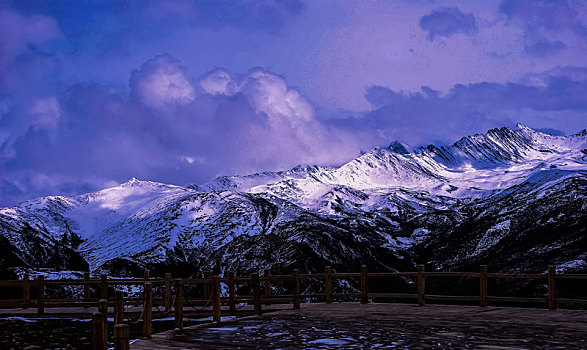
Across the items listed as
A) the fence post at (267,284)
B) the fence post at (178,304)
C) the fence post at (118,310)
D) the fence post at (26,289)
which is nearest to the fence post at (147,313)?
the fence post at (118,310)

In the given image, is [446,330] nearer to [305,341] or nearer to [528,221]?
[305,341]

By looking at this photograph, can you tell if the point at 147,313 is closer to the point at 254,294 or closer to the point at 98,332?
the point at 98,332

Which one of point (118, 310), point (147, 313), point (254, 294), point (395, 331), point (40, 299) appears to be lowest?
point (395, 331)

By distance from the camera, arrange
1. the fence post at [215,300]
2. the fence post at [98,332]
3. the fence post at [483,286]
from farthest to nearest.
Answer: the fence post at [483,286] → the fence post at [215,300] → the fence post at [98,332]

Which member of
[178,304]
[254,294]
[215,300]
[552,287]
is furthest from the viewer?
[254,294]

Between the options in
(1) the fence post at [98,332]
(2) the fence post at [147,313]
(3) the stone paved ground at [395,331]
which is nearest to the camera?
(1) the fence post at [98,332]

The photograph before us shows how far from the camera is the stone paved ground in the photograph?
1482 centimetres

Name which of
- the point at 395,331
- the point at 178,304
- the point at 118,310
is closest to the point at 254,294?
the point at 178,304

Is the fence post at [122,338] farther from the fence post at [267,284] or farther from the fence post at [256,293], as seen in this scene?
the fence post at [267,284]

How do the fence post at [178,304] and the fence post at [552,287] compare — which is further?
the fence post at [552,287]

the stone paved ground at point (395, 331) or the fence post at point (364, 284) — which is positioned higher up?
the fence post at point (364, 284)

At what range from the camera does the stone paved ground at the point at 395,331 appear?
48.6 ft

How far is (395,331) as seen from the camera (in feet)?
56.0

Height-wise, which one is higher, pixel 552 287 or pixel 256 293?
pixel 552 287
